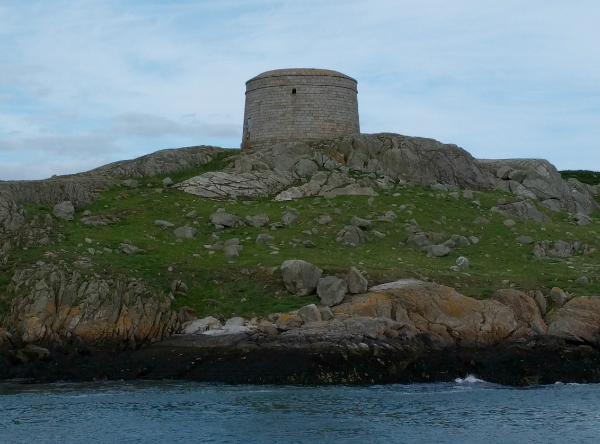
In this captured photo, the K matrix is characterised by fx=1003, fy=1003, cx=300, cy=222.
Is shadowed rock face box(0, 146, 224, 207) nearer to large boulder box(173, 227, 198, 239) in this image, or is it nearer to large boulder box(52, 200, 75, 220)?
large boulder box(52, 200, 75, 220)

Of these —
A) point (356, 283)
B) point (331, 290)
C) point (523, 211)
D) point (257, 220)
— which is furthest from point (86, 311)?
point (523, 211)

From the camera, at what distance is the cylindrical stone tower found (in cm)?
6216

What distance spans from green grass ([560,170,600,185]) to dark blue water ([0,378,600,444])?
5368 cm

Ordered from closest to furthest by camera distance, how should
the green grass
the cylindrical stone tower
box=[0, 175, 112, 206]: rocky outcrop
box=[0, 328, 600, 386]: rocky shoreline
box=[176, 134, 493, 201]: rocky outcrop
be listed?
box=[0, 328, 600, 386]: rocky shoreline → box=[0, 175, 112, 206]: rocky outcrop → box=[176, 134, 493, 201]: rocky outcrop → the cylindrical stone tower → the green grass

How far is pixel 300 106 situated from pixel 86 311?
26.9 meters

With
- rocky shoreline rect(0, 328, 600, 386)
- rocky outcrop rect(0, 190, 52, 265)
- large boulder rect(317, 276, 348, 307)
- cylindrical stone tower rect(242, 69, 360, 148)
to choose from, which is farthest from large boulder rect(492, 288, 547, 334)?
cylindrical stone tower rect(242, 69, 360, 148)

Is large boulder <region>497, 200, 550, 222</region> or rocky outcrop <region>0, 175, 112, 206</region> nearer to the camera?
rocky outcrop <region>0, 175, 112, 206</region>

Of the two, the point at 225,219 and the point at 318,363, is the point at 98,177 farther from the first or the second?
the point at 318,363

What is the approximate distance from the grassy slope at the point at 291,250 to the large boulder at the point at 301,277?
0.42m

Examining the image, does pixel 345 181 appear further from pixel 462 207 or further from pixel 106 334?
pixel 106 334

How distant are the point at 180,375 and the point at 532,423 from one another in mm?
13143

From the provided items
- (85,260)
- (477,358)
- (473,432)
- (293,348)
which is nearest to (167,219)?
(85,260)

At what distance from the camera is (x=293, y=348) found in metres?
36.1

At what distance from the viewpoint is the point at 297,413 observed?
3019 centimetres
